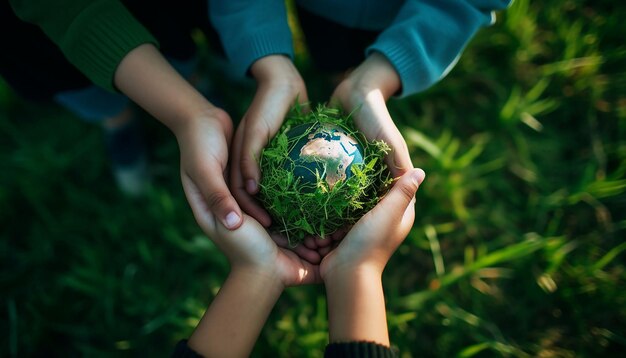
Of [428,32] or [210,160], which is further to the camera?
[428,32]

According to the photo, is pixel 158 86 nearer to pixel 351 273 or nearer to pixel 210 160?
pixel 210 160

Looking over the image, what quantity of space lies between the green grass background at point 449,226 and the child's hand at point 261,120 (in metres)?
0.62

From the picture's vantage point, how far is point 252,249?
1.37m

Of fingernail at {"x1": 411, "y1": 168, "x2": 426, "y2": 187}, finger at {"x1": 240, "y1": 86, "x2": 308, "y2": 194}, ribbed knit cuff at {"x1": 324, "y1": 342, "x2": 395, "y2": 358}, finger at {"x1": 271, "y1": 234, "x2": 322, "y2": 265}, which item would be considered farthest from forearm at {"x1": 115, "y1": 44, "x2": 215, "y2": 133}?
ribbed knit cuff at {"x1": 324, "y1": 342, "x2": 395, "y2": 358}

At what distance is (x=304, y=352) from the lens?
1.75 metres

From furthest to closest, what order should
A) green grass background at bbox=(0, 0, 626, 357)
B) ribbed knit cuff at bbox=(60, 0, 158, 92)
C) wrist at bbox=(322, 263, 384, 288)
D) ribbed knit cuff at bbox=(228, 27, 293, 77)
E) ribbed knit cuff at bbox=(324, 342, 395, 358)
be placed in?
green grass background at bbox=(0, 0, 626, 357) < ribbed knit cuff at bbox=(228, 27, 293, 77) < ribbed knit cuff at bbox=(60, 0, 158, 92) < wrist at bbox=(322, 263, 384, 288) < ribbed knit cuff at bbox=(324, 342, 395, 358)

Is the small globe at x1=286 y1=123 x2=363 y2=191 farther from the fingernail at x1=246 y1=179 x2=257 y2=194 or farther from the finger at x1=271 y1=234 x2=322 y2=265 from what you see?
the finger at x1=271 y1=234 x2=322 y2=265

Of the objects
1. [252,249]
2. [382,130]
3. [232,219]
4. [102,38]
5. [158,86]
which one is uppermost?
[102,38]

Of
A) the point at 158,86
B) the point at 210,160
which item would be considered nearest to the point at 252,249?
the point at 210,160

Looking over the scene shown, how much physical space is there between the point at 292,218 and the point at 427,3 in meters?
0.91

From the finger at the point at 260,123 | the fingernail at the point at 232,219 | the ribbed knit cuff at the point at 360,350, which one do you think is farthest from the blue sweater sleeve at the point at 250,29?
the ribbed knit cuff at the point at 360,350

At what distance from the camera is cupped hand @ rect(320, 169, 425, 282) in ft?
4.37

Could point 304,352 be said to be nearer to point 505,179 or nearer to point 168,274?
point 168,274

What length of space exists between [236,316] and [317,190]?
17.8 inches
